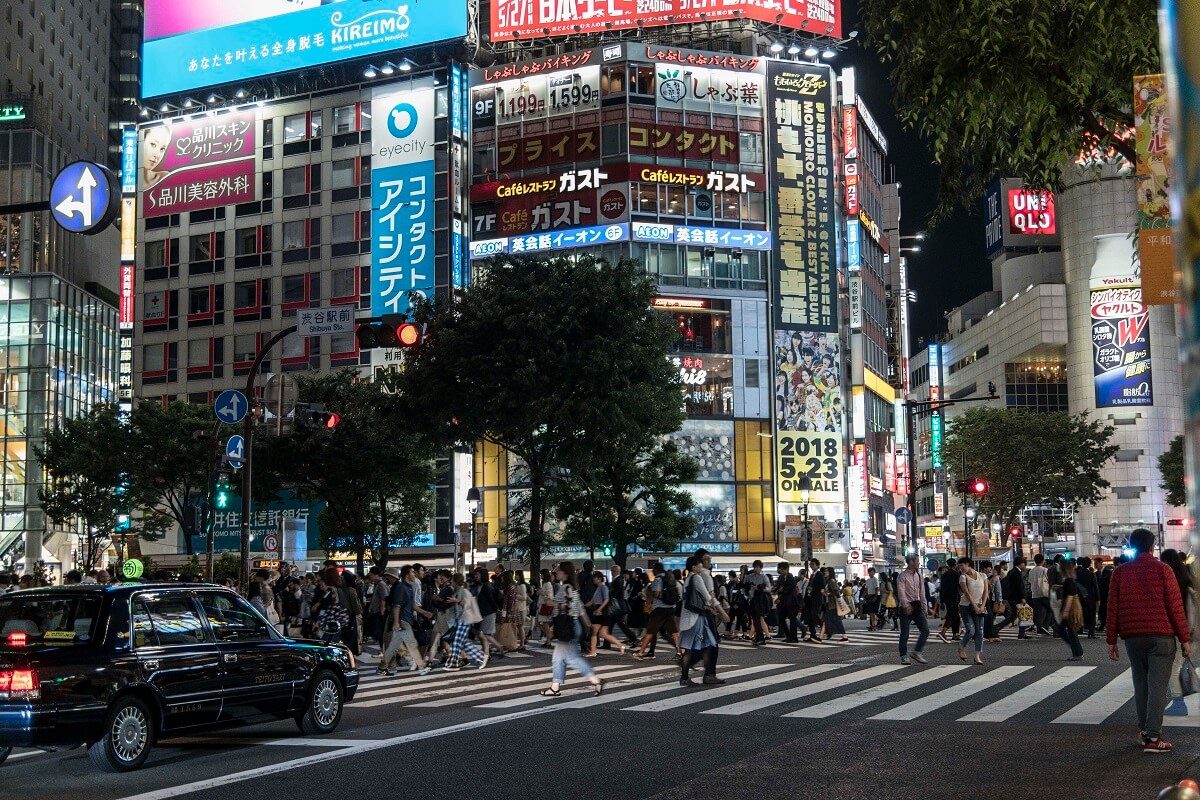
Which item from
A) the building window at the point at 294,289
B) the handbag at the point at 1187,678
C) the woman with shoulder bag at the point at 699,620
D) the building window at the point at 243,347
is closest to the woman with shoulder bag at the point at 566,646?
the woman with shoulder bag at the point at 699,620

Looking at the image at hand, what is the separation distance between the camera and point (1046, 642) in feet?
88.2

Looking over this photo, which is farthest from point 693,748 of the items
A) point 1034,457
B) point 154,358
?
point 154,358

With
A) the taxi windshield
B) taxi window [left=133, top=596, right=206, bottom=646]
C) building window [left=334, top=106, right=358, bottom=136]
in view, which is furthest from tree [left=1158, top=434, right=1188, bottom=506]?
the taxi windshield

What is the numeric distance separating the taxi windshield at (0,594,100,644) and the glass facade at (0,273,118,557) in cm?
7178

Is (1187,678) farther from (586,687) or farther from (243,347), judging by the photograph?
(243,347)

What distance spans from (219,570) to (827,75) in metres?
38.7

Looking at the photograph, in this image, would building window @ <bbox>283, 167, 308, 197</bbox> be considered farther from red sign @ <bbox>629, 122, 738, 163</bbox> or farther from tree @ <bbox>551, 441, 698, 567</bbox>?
tree @ <bbox>551, 441, 698, 567</bbox>

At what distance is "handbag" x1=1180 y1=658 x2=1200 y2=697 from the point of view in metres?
13.3

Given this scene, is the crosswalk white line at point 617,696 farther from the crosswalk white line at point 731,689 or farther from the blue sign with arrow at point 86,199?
the blue sign with arrow at point 86,199

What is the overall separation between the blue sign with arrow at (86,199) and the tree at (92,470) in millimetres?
38340

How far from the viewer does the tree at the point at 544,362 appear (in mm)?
33188

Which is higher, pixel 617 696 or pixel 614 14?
pixel 614 14

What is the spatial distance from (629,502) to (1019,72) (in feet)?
104

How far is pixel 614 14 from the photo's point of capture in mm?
64188
